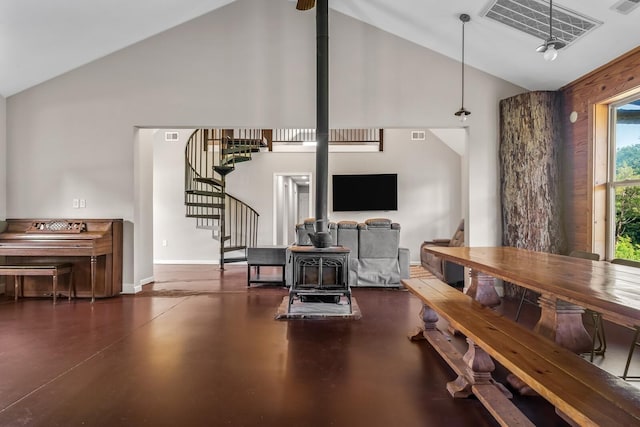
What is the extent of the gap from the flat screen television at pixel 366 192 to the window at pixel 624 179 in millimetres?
4282

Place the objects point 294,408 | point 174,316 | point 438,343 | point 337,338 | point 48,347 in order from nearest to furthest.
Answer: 1. point 294,408
2. point 438,343
3. point 48,347
4. point 337,338
5. point 174,316

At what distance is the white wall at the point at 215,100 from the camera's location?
5.02 metres

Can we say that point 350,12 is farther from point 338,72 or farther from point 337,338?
point 337,338

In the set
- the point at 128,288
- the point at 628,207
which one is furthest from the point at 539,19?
the point at 128,288

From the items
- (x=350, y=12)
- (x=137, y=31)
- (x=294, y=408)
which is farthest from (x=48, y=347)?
(x=350, y=12)

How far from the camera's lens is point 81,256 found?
15.5 feet

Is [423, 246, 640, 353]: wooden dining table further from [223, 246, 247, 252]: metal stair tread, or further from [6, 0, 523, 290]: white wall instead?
[223, 246, 247, 252]: metal stair tread

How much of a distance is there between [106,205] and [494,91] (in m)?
5.62

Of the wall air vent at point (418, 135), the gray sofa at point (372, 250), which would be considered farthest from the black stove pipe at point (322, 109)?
the wall air vent at point (418, 135)

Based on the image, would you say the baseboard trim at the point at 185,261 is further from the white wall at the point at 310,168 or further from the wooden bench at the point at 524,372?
the wooden bench at the point at 524,372

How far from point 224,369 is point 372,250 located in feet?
10.7

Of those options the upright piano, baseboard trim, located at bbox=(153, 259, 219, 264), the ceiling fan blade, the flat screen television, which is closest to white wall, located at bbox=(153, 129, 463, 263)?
baseboard trim, located at bbox=(153, 259, 219, 264)

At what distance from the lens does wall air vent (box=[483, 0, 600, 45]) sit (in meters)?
3.38

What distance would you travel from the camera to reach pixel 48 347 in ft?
9.95
